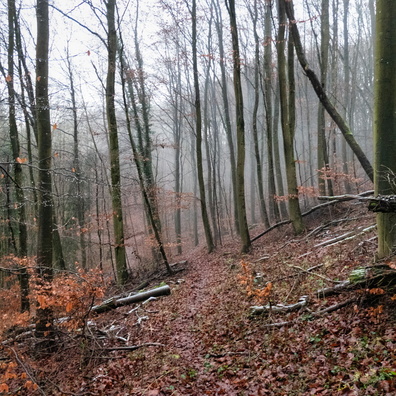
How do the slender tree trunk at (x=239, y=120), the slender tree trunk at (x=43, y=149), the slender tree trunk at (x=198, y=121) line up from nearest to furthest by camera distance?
the slender tree trunk at (x=43, y=149)
the slender tree trunk at (x=239, y=120)
the slender tree trunk at (x=198, y=121)

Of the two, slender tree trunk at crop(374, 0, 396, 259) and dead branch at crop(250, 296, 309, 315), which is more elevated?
slender tree trunk at crop(374, 0, 396, 259)

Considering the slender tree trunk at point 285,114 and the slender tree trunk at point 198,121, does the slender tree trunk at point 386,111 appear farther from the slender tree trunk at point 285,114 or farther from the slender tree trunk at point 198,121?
the slender tree trunk at point 198,121

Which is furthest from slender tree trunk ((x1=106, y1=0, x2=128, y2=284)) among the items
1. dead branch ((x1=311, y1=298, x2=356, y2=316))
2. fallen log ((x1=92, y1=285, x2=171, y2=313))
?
dead branch ((x1=311, y1=298, x2=356, y2=316))

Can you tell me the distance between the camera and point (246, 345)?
5.41 meters

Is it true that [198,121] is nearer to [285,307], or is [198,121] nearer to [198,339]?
[285,307]

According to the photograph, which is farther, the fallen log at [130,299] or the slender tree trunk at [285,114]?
the slender tree trunk at [285,114]

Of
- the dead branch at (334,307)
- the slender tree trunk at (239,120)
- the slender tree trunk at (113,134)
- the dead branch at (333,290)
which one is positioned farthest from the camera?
the slender tree trunk at (113,134)

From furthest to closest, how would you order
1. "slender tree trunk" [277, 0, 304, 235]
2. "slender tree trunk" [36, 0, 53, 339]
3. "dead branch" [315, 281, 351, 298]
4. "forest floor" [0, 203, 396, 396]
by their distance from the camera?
1. "slender tree trunk" [277, 0, 304, 235]
2. "slender tree trunk" [36, 0, 53, 339]
3. "dead branch" [315, 281, 351, 298]
4. "forest floor" [0, 203, 396, 396]

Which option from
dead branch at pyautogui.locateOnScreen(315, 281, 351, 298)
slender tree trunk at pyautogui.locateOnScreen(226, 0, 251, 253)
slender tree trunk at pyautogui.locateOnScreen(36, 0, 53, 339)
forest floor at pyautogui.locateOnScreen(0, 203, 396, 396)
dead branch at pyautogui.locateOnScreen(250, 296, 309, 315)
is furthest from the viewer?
slender tree trunk at pyautogui.locateOnScreen(226, 0, 251, 253)

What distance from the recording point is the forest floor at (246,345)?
4062mm

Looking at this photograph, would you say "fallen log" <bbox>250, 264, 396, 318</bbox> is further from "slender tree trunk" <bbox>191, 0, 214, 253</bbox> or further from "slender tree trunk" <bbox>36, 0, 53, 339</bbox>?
"slender tree trunk" <bbox>191, 0, 214, 253</bbox>

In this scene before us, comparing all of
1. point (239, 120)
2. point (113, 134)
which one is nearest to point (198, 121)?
point (239, 120)

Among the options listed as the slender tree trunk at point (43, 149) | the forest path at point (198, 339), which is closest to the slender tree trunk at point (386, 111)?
the forest path at point (198, 339)

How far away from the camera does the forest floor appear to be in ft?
13.3
